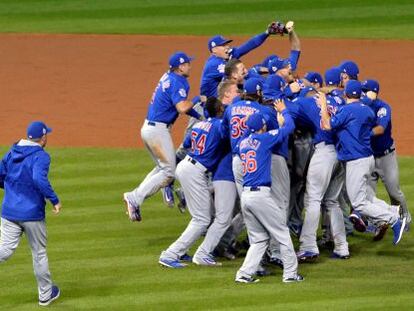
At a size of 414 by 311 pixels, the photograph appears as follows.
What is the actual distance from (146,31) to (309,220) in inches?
512

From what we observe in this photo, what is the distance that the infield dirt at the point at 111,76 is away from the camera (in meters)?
20.5

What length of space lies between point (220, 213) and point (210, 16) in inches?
558

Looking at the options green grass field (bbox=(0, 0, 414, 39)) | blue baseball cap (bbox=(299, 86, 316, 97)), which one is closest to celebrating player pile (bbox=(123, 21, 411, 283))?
blue baseball cap (bbox=(299, 86, 316, 97))

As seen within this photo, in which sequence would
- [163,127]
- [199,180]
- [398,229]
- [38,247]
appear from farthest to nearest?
[163,127]
[398,229]
[199,180]
[38,247]

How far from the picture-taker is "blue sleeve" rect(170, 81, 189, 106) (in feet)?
50.6

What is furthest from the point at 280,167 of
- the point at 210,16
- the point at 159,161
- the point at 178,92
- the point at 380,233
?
the point at 210,16

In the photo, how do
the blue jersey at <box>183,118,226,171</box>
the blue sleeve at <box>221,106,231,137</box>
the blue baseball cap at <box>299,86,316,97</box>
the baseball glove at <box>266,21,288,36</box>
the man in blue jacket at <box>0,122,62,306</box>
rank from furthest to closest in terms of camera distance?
the baseball glove at <box>266,21,288,36</box> < the blue baseball cap at <box>299,86,316,97</box> < the blue jersey at <box>183,118,226,171</box> < the blue sleeve at <box>221,106,231,137</box> < the man in blue jacket at <box>0,122,62,306</box>

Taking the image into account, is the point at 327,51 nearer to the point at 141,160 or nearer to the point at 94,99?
the point at 94,99

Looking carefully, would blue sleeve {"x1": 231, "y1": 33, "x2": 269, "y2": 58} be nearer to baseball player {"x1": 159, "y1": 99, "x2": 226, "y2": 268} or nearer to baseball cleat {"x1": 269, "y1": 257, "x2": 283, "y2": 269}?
baseball player {"x1": 159, "y1": 99, "x2": 226, "y2": 268}

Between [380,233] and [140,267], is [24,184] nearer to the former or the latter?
[140,267]

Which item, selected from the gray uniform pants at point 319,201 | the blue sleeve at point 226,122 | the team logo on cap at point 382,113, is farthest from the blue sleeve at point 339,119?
the blue sleeve at point 226,122

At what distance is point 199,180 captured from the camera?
14.1 meters

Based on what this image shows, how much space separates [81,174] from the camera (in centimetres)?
1781

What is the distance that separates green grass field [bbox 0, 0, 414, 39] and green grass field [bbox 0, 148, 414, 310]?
31.9ft
